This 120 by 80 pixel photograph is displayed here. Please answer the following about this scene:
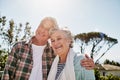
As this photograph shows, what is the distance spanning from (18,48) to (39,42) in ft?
1.12

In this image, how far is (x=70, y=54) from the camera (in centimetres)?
306

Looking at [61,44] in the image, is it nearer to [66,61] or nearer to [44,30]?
[66,61]

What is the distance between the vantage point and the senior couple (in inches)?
115

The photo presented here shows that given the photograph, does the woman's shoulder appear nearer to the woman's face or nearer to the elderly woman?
the elderly woman

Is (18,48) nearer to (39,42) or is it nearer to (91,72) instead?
(39,42)

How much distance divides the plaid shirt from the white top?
0.05 metres

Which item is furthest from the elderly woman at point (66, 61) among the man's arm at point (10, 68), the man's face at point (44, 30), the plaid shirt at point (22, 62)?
the man's arm at point (10, 68)

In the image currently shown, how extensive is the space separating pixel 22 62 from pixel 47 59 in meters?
0.38

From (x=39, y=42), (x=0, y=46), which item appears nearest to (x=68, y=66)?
(x=39, y=42)

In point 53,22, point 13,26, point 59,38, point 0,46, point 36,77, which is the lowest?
point 36,77

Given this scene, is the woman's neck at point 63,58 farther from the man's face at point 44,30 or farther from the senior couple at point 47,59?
the man's face at point 44,30

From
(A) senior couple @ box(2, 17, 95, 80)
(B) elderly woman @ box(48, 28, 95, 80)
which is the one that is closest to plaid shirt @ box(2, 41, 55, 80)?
(A) senior couple @ box(2, 17, 95, 80)

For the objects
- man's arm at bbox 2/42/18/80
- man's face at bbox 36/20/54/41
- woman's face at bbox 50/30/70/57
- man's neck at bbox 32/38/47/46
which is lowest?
man's arm at bbox 2/42/18/80

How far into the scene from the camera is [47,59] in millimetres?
3602
